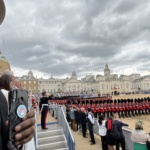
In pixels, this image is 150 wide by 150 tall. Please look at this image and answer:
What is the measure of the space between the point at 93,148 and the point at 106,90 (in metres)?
109

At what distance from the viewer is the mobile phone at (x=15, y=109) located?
94cm

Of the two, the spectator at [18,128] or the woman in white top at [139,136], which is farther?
the woman in white top at [139,136]

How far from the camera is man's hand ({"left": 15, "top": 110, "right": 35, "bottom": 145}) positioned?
0.96m

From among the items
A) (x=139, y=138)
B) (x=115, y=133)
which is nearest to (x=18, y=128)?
(x=139, y=138)

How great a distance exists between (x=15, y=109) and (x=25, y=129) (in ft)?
0.49

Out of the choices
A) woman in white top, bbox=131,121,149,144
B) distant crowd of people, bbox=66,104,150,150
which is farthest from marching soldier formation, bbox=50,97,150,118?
woman in white top, bbox=131,121,149,144

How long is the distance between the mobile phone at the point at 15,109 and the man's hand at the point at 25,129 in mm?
23

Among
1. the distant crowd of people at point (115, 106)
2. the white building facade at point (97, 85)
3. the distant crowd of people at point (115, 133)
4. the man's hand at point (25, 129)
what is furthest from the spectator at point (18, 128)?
the white building facade at point (97, 85)

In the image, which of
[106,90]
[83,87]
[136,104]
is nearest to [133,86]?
[106,90]

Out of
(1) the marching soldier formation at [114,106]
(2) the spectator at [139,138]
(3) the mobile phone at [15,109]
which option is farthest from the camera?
(1) the marching soldier formation at [114,106]

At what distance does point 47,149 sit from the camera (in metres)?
7.24

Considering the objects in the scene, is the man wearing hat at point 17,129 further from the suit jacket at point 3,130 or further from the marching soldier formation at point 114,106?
the marching soldier formation at point 114,106

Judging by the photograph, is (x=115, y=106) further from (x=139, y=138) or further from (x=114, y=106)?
(x=139, y=138)

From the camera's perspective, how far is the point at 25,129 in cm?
102
